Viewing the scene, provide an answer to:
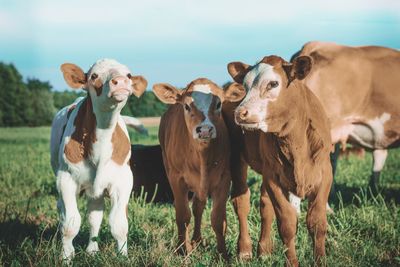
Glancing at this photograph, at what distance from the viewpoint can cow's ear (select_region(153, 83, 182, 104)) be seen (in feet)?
18.7

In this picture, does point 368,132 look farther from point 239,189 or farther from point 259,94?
point 259,94

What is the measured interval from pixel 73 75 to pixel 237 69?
1615mm

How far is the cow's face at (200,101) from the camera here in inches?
203

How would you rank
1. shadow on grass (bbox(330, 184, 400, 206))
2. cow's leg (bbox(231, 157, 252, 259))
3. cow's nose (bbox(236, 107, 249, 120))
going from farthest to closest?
shadow on grass (bbox(330, 184, 400, 206)) < cow's leg (bbox(231, 157, 252, 259)) < cow's nose (bbox(236, 107, 249, 120))

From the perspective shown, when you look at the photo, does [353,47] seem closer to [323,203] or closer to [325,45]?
[325,45]

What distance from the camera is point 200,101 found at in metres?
5.42

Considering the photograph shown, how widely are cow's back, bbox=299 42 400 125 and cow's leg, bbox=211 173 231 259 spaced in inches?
118

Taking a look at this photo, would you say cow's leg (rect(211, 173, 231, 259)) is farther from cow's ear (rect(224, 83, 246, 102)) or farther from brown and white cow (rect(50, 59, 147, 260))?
brown and white cow (rect(50, 59, 147, 260))

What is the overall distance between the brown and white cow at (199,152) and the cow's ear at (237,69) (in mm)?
203

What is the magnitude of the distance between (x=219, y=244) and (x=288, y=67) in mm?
1884

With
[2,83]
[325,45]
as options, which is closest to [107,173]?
[325,45]

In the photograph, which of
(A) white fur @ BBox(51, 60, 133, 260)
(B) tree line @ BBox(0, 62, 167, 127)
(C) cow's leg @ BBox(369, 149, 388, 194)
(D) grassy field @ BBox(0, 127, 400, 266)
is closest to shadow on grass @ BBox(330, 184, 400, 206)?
(D) grassy field @ BBox(0, 127, 400, 266)

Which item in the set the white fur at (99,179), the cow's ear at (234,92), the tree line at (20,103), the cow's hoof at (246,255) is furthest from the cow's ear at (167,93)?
the tree line at (20,103)

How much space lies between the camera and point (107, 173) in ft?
17.1
